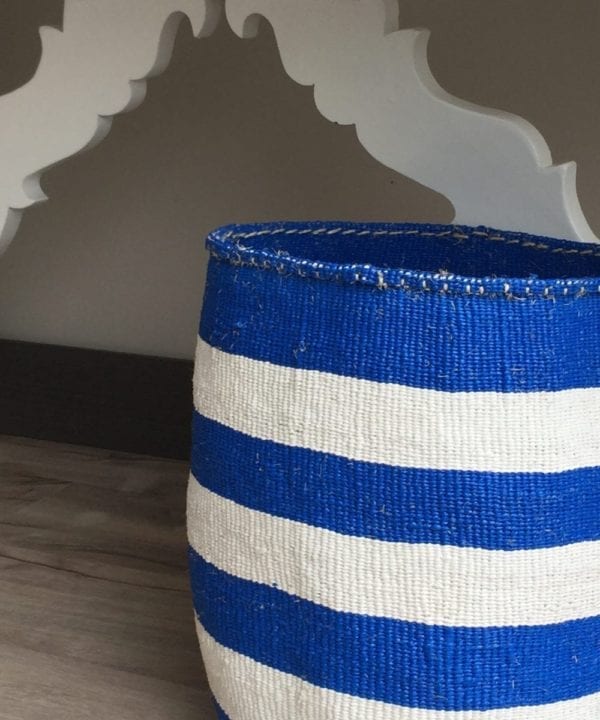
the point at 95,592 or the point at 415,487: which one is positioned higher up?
the point at 415,487

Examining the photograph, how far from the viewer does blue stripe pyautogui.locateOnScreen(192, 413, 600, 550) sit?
469 millimetres

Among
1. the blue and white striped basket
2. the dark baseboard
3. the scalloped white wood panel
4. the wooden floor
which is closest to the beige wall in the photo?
the dark baseboard

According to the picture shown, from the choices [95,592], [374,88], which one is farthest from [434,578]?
[95,592]

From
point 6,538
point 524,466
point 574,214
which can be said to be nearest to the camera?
point 524,466

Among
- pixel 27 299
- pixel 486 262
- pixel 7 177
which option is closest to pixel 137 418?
pixel 27 299

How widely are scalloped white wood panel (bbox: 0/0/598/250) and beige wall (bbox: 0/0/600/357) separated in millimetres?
345

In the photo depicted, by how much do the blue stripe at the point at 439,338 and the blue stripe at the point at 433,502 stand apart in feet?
0.15

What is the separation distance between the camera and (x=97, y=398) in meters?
1.19

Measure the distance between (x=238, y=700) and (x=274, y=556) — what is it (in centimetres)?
10

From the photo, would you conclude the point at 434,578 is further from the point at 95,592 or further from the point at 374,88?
the point at 95,592

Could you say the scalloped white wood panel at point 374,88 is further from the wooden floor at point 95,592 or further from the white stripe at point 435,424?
the wooden floor at point 95,592

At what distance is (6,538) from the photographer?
0.92 meters

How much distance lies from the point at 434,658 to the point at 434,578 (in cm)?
4

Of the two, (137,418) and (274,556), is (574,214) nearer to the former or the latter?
(274,556)
